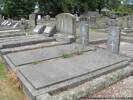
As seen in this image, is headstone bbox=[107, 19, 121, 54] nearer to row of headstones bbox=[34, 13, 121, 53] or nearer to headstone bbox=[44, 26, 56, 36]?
row of headstones bbox=[34, 13, 121, 53]

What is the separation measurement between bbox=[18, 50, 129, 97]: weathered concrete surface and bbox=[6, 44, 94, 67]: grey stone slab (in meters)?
0.38

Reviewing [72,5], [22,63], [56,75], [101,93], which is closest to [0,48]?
[22,63]

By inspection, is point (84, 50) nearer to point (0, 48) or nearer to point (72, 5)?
point (0, 48)

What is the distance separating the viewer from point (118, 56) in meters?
6.21

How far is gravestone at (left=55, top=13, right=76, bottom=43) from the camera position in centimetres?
859

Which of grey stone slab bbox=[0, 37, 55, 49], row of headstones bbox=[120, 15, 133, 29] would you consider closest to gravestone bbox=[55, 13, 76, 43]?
grey stone slab bbox=[0, 37, 55, 49]

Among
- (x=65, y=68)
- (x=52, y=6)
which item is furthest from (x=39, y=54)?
(x=52, y=6)

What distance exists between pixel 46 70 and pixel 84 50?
2.23 metres

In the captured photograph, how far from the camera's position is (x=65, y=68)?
5.30 m

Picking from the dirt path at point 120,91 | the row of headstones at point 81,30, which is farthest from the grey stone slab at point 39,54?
the dirt path at point 120,91

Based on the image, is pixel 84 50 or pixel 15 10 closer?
pixel 84 50

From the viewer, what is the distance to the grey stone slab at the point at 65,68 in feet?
14.8

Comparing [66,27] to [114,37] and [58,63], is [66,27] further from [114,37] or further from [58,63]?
[58,63]

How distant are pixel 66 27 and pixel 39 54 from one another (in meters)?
2.79
